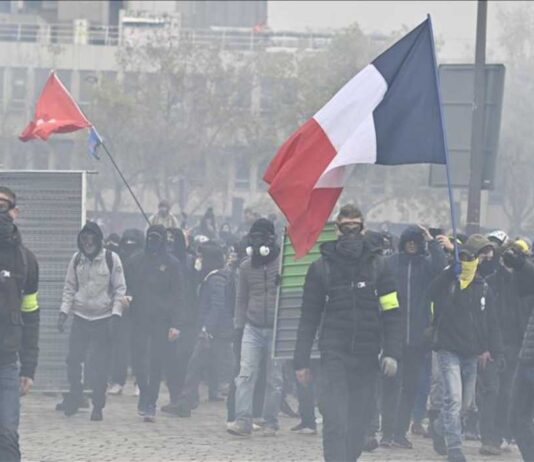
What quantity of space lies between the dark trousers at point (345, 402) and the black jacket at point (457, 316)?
2092mm

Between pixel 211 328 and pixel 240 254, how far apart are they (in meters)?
0.81

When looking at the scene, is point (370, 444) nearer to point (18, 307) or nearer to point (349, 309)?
point (349, 309)

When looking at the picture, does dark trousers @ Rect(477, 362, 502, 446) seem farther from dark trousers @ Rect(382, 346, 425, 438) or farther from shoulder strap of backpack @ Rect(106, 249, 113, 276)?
shoulder strap of backpack @ Rect(106, 249, 113, 276)

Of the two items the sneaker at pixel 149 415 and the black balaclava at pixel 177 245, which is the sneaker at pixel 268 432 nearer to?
the sneaker at pixel 149 415

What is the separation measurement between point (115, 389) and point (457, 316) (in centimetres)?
592

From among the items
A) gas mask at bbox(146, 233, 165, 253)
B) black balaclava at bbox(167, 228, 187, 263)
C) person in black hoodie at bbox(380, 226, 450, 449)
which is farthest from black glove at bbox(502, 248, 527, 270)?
black balaclava at bbox(167, 228, 187, 263)

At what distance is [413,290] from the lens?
1409cm

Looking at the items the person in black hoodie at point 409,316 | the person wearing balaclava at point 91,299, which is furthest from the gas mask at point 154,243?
the person in black hoodie at point 409,316

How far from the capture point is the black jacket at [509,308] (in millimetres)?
13477

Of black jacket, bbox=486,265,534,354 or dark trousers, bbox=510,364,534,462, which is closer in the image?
dark trousers, bbox=510,364,534,462

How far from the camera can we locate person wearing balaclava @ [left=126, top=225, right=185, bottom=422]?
15.5m

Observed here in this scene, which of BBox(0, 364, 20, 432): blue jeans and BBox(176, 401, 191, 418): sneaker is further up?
BBox(0, 364, 20, 432): blue jeans

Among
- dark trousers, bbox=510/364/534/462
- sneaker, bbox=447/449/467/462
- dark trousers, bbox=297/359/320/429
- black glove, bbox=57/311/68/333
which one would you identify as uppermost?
black glove, bbox=57/311/68/333

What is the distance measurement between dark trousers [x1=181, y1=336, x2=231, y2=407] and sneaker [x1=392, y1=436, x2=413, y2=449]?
269 centimetres
